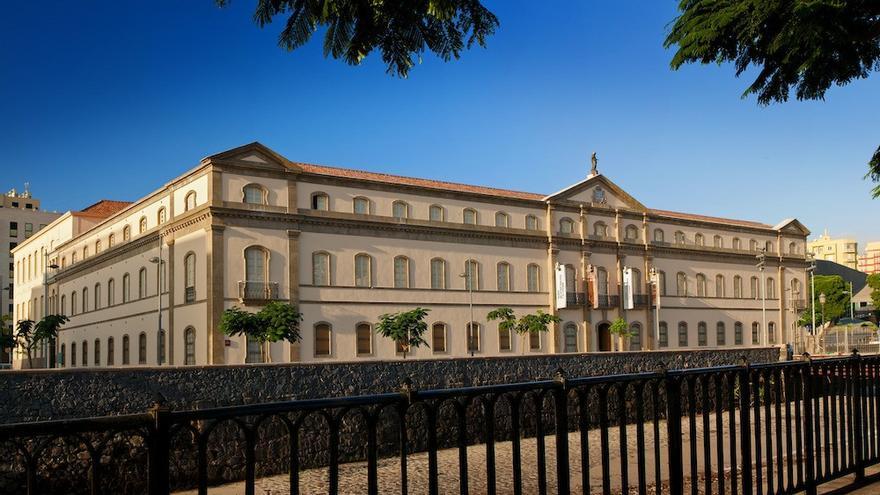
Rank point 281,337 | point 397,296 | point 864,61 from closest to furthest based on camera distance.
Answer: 1. point 864,61
2. point 281,337
3. point 397,296

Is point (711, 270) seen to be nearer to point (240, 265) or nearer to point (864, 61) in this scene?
point (240, 265)

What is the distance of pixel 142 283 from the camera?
41.1 meters

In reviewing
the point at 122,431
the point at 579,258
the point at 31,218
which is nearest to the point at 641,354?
the point at 122,431

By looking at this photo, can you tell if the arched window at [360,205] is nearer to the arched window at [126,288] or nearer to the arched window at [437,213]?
the arched window at [437,213]

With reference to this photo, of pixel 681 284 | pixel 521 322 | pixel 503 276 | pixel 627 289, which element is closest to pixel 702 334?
pixel 681 284

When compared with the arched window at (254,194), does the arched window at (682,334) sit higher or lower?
lower

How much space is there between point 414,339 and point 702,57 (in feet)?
99.2

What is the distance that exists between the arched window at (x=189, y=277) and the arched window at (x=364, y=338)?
311 inches

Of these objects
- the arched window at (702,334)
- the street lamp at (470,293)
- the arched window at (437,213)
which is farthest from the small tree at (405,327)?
the arched window at (702,334)

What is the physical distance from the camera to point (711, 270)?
56.5 metres

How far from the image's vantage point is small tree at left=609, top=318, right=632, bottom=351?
4819cm

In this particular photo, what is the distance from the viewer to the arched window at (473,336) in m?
42.6

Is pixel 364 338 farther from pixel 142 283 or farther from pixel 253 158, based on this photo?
pixel 142 283

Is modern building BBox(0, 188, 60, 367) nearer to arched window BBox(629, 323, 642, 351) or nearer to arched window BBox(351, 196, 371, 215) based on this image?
arched window BBox(351, 196, 371, 215)
